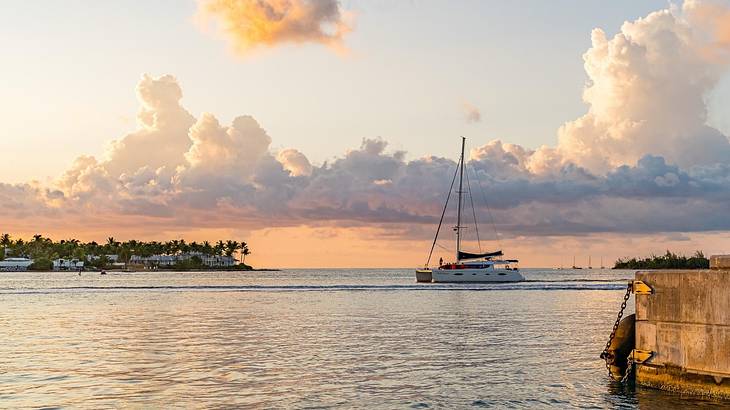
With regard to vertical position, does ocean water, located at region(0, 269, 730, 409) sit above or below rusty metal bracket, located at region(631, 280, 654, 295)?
below

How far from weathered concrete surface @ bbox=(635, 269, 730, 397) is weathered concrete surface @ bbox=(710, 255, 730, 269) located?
304 mm

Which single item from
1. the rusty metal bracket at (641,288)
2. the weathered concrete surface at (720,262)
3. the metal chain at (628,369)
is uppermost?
the weathered concrete surface at (720,262)

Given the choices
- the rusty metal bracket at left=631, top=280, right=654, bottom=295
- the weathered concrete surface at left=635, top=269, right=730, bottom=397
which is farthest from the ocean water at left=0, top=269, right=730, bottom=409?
the rusty metal bracket at left=631, top=280, right=654, bottom=295

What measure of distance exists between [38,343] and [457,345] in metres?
19.3

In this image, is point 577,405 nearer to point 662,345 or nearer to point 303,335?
point 662,345

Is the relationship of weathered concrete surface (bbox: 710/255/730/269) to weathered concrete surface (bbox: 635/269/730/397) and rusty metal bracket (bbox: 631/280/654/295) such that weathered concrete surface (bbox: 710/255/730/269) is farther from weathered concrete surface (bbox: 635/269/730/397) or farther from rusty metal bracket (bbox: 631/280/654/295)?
rusty metal bracket (bbox: 631/280/654/295)

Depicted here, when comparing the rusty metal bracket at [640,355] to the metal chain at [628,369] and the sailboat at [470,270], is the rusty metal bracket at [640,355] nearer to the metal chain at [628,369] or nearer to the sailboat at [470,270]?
the metal chain at [628,369]

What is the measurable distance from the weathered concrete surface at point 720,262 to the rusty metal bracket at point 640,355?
2976mm

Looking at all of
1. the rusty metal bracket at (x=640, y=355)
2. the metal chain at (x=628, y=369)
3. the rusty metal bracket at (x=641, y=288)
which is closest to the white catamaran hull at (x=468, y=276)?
the metal chain at (x=628, y=369)

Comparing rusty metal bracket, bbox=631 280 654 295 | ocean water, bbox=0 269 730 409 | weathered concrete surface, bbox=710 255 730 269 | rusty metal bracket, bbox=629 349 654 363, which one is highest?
weathered concrete surface, bbox=710 255 730 269

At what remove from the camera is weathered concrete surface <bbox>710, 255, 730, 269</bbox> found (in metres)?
19.4

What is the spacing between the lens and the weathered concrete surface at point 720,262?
19406mm

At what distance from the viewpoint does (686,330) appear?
1986 centimetres

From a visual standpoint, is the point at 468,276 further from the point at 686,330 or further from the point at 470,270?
the point at 686,330
